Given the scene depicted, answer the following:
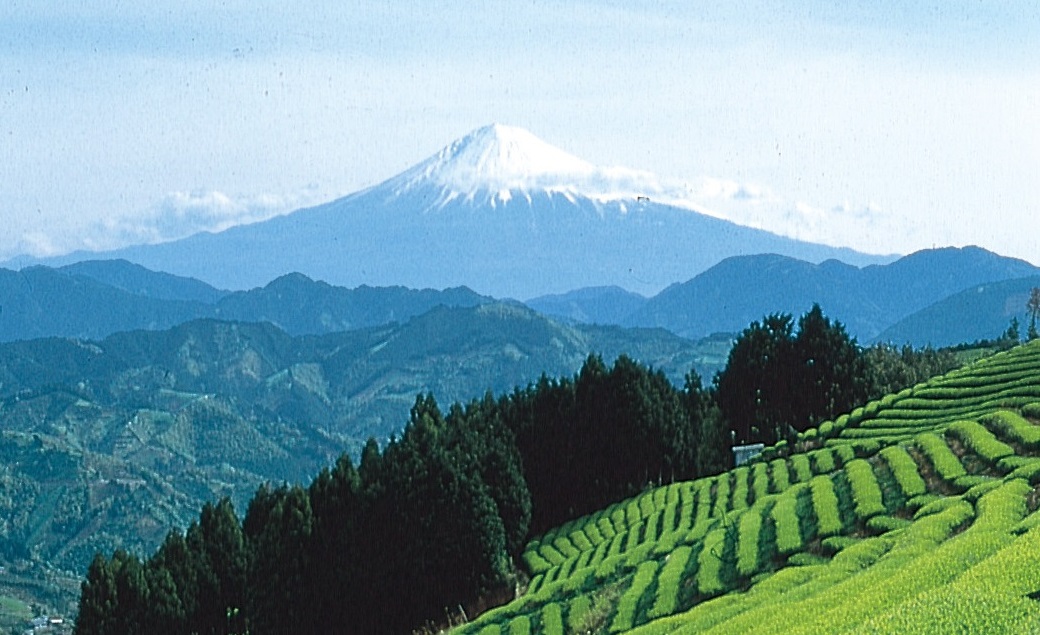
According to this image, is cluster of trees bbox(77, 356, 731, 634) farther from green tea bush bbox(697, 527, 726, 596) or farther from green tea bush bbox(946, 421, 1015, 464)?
green tea bush bbox(946, 421, 1015, 464)

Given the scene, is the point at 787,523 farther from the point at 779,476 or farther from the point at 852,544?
the point at 779,476

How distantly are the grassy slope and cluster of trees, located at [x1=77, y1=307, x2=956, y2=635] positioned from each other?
777 cm

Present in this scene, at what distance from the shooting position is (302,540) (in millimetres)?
60938

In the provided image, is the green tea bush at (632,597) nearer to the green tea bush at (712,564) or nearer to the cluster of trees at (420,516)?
the green tea bush at (712,564)

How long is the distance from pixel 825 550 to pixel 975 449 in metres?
10.4

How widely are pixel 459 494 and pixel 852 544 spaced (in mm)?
30910

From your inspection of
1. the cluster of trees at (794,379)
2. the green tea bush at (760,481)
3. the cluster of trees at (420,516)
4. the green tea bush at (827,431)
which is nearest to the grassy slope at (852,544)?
the green tea bush at (760,481)

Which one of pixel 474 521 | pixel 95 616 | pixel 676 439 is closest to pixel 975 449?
pixel 474 521

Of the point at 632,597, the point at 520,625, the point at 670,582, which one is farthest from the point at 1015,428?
the point at 520,625

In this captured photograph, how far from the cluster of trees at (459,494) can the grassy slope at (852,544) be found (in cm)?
777

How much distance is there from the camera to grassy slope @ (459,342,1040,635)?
16.5 meters

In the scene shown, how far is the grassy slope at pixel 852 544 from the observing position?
649 inches

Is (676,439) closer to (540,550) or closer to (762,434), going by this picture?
(762,434)

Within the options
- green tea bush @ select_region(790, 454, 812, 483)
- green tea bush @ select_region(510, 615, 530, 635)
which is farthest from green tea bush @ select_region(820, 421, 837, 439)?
green tea bush @ select_region(510, 615, 530, 635)
